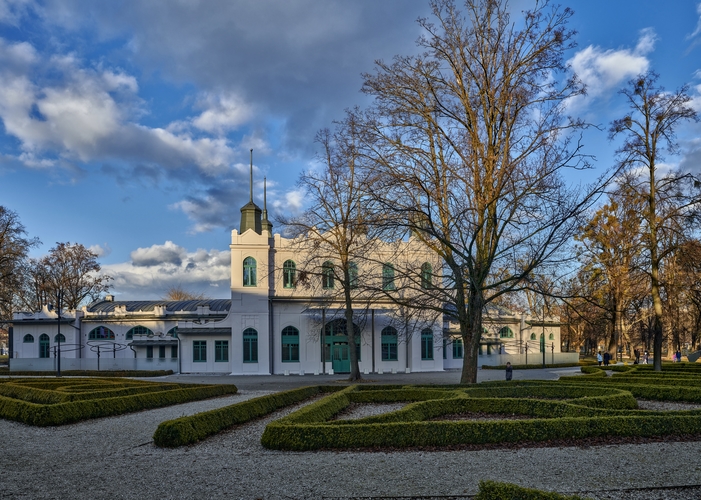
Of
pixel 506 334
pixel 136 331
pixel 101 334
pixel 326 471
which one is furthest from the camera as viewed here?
pixel 506 334

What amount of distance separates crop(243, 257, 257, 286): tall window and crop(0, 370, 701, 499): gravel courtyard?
85.5ft

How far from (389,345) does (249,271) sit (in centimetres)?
1088

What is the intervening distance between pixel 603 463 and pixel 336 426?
4.78m

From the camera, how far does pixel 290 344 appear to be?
38.6 m

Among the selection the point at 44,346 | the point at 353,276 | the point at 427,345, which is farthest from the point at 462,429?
the point at 44,346

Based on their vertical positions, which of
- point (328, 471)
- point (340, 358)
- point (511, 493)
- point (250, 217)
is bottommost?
point (340, 358)

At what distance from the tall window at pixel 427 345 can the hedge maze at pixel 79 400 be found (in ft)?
64.9

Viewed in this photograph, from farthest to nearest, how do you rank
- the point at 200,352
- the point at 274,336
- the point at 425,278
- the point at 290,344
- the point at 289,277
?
the point at 200,352, the point at 289,277, the point at 290,344, the point at 274,336, the point at 425,278

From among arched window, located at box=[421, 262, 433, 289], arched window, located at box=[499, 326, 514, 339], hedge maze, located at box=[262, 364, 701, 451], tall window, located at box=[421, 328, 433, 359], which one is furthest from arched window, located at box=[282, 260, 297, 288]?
hedge maze, located at box=[262, 364, 701, 451]

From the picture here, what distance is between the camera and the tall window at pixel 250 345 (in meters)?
38.0

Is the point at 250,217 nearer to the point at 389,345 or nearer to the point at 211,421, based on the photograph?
the point at 389,345

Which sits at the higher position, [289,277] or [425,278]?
[289,277]

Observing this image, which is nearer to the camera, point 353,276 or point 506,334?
point 353,276

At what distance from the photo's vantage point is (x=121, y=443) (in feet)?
40.5
